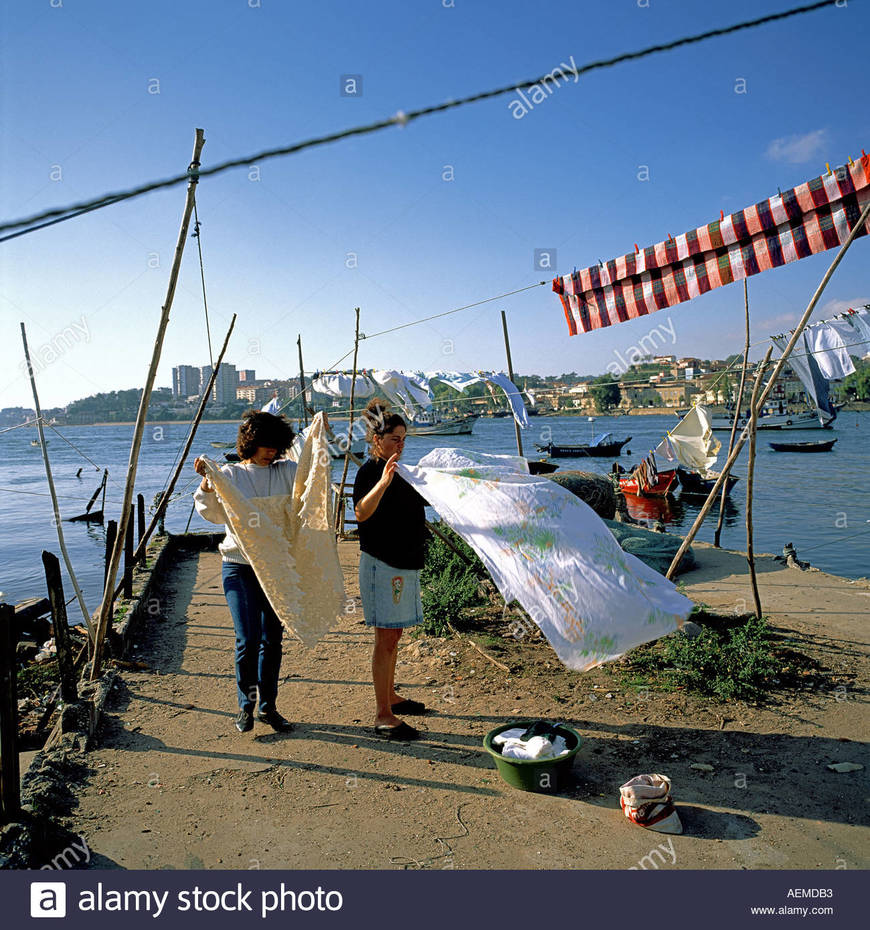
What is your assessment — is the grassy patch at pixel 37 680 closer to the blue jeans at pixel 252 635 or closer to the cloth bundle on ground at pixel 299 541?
the blue jeans at pixel 252 635

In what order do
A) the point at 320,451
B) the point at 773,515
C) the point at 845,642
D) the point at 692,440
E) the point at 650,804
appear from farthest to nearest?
the point at 773,515 → the point at 692,440 → the point at 845,642 → the point at 320,451 → the point at 650,804

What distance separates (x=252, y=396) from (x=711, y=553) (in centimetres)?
2690

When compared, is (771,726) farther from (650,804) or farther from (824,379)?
(824,379)

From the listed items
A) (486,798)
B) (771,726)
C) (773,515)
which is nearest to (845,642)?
(771,726)

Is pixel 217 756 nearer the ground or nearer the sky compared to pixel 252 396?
nearer the ground

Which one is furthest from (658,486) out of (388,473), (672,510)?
(388,473)

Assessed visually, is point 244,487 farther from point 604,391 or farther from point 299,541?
point 604,391

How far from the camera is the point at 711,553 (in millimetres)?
9477

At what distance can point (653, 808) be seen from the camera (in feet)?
9.96

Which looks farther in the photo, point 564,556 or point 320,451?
point 320,451

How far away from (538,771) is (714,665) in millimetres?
1815

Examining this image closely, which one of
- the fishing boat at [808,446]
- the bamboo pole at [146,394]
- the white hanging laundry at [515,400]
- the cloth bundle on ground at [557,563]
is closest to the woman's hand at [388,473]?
the cloth bundle on ground at [557,563]

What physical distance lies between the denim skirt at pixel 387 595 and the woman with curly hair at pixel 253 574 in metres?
0.54

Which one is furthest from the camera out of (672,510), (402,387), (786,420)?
(786,420)
